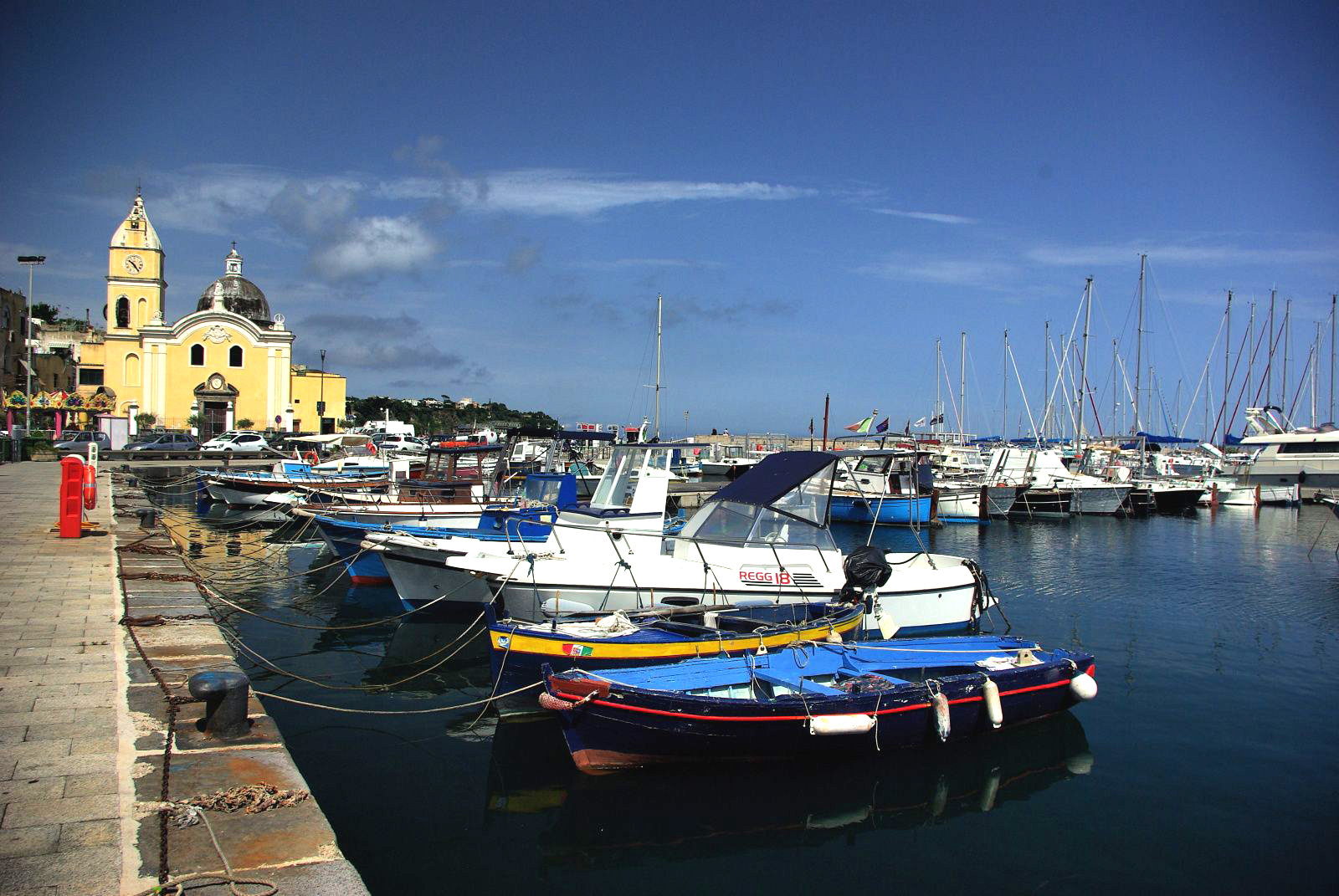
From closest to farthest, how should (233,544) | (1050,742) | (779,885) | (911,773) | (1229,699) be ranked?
1. (779,885)
2. (911,773)
3. (1050,742)
4. (1229,699)
5. (233,544)

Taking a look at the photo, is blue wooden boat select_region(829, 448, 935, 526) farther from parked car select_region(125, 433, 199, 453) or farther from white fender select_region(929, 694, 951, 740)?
parked car select_region(125, 433, 199, 453)

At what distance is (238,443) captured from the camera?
57.3 m

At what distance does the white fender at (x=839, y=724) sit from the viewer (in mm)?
9758

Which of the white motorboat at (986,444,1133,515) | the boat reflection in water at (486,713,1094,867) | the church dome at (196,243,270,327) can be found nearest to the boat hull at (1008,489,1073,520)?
the white motorboat at (986,444,1133,515)

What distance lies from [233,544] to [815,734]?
78.3 feet

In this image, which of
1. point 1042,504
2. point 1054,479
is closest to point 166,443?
point 1042,504

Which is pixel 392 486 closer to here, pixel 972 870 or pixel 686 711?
pixel 686 711

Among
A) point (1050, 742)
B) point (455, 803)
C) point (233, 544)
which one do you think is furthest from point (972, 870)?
point (233, 544)

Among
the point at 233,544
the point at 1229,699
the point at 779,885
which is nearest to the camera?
the point at 779,885

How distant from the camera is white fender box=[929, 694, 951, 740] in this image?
10406 millimetres

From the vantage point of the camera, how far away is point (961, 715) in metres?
10.9

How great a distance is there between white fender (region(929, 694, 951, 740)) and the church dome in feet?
249

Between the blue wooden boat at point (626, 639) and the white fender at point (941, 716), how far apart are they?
7.46ft

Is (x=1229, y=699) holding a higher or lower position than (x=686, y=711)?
lower
